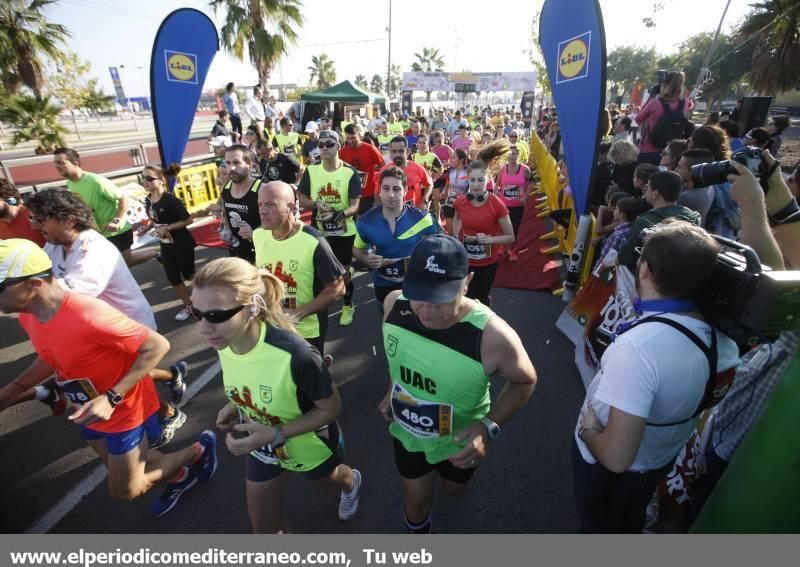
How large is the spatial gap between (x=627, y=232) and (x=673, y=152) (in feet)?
5.98

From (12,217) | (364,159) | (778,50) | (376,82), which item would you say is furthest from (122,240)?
(376,82)

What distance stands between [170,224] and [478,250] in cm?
381

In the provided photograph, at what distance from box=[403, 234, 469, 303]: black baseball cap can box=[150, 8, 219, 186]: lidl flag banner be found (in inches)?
320

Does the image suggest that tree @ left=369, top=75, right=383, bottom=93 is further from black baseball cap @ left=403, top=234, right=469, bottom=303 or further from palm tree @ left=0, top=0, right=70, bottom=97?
black baseball cap @ left=403, top=234, right=469, bottom=303

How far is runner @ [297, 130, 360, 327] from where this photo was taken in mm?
5086

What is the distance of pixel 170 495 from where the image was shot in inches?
117

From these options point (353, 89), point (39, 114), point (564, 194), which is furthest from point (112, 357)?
point (353, 89)

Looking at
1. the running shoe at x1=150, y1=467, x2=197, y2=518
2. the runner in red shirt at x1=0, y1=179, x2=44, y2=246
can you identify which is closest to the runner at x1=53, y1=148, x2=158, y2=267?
the runner in red shirt at x1=0, y1=179, x2=44, y2=246

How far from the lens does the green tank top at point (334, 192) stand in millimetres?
5134

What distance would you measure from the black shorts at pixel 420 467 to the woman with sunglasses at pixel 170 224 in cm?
415

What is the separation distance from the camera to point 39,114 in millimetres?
10438

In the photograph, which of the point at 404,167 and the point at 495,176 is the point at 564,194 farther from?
the point at 404,167

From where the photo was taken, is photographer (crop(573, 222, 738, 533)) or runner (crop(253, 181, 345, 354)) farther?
runner (crop(253, 181, 345, 354))
